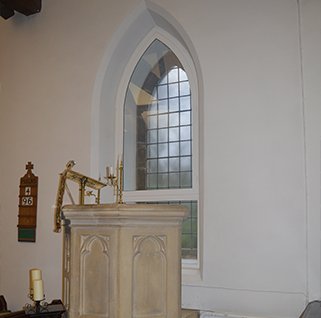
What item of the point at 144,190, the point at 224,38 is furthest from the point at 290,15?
the point at 144,190

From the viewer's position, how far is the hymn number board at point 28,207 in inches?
147

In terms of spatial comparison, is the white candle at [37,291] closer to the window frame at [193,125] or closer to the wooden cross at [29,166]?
the window frame at [193,125]

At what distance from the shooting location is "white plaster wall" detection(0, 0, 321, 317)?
2756mm

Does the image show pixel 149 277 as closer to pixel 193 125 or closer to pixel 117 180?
pixel 117 180

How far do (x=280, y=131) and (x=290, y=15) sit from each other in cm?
73

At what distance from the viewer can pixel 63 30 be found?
3818mm

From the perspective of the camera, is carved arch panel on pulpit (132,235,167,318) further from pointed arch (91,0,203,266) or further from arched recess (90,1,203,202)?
arched recess (90,1,203,202)

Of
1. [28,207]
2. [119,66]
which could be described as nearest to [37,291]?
[28,207]

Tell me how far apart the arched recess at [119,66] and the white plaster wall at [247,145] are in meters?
0.03

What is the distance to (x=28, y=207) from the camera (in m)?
3.78

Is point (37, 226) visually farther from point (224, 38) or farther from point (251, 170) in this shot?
point (224, 38)

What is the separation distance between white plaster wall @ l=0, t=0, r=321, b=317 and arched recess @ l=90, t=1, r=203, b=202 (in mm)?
32

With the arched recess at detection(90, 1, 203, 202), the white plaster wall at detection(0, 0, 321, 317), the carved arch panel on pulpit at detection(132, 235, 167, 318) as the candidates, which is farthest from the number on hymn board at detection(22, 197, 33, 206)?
the carved arch panel on pulpit at detection(132, 235, 167, 318)

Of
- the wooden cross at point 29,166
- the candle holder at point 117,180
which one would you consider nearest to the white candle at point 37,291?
the candle holder at point 117,180
